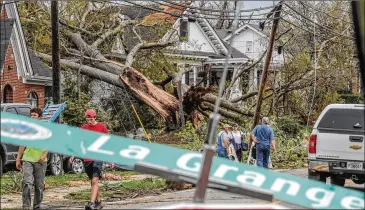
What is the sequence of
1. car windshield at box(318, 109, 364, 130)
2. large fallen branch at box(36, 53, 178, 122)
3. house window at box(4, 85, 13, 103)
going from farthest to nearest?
1. house window at box(4, 85, 13, 103)
2. large fallen branch at box(36, 53, 178, 122)
3. car windshield at box(318, 109, 364, 130)

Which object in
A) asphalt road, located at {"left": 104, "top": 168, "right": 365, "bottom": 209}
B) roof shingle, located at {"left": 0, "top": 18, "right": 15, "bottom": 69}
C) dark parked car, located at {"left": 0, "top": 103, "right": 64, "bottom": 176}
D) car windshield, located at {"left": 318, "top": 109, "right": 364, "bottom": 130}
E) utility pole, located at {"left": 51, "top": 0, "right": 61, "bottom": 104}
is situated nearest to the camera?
asphalt road, located at {"left": 104, "top": 168, "right": 365, "bottom": 209}

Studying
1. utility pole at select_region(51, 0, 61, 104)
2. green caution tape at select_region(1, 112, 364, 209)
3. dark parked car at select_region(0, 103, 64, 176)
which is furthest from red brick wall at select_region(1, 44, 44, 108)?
green caution tape at select_region(1, 112, 364, 209)

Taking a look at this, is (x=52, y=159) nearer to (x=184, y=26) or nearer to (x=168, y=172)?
(x=168, y=172)

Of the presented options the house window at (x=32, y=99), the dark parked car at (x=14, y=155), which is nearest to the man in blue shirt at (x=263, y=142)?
the dark parked car at (x=14, y=155)

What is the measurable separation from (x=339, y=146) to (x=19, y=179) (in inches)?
254

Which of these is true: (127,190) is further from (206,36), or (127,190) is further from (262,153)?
(206,36)

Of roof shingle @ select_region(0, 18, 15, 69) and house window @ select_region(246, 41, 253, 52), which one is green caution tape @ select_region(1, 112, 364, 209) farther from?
house window @ select_region(246, 41, 253, 52)

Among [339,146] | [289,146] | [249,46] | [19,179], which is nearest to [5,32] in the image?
[289,146]

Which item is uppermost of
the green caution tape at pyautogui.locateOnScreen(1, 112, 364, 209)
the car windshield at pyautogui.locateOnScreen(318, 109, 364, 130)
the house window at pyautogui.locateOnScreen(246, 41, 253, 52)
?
the green caution tape at pyautogui.locateOnScreen(1, 112, 364, 209)

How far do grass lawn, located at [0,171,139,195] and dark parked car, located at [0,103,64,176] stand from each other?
1.00 feet

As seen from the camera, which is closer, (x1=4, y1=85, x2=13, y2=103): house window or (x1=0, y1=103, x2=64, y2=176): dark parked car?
(x1=0, y1=103, x2=64, y2=176): dark parked car

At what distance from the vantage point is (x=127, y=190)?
16.5 metres

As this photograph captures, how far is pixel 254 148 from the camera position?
2028cm

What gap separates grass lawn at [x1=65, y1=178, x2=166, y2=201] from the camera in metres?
15.5
